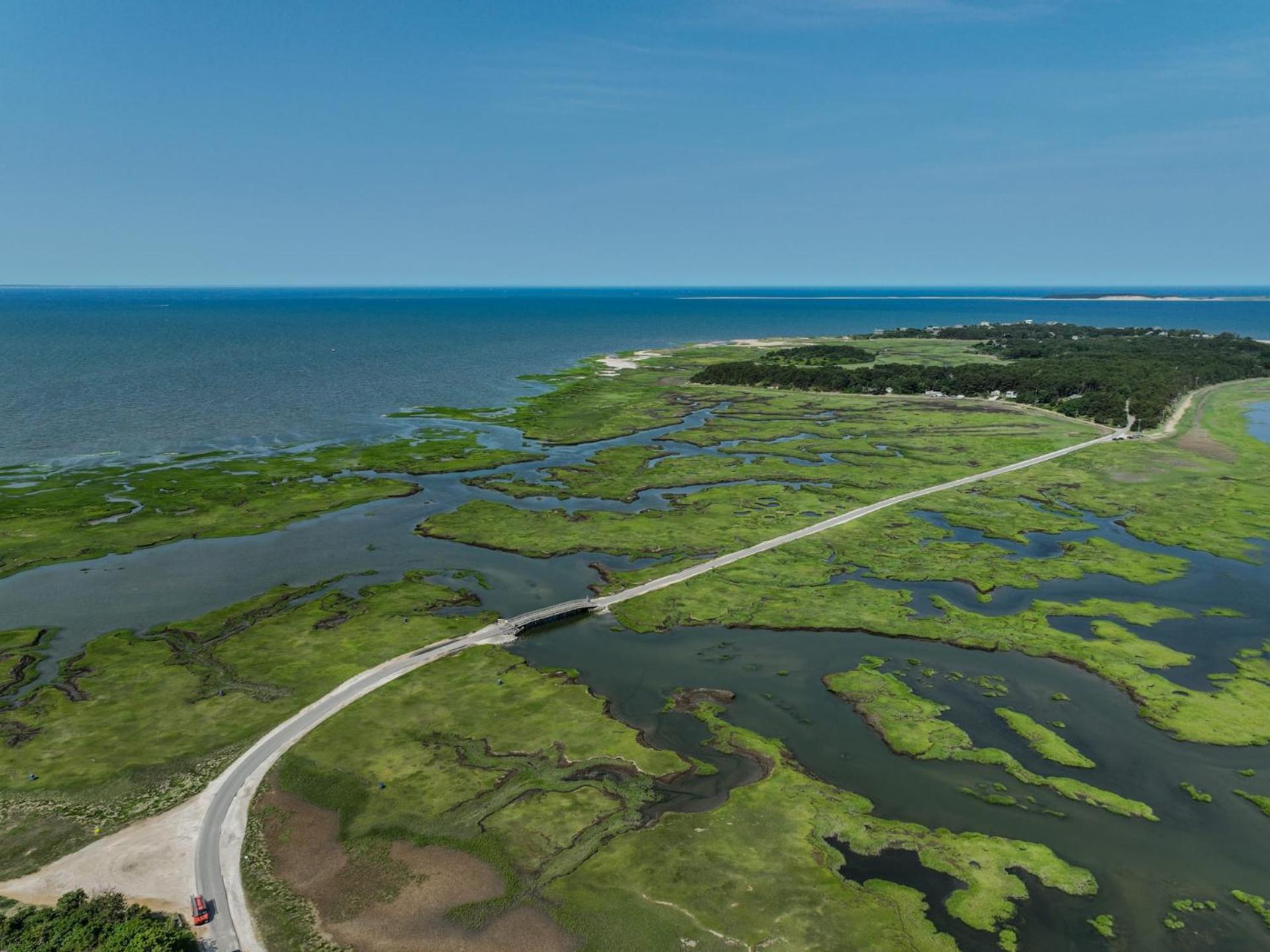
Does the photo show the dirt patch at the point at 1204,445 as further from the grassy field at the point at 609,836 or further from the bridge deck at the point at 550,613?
the grassy field at the point at 609,836

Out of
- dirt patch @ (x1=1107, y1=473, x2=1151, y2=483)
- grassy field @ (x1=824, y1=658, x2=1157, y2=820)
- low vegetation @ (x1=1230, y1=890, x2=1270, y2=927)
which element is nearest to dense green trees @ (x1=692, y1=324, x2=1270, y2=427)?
dirt patch @ (x1=1107, y1=473, x2=1151, y2=483)

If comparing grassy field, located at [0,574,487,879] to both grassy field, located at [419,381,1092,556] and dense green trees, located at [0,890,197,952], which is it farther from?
grassy field, located at [419,381,1092,556]

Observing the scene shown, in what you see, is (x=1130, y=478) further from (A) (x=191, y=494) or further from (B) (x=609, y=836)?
(A) (x=191, y=494)

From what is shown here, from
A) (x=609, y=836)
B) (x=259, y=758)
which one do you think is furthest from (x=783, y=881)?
(x=259, y=758)

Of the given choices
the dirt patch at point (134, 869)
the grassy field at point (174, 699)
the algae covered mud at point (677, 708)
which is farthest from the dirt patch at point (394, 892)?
the grassy field at point (174, 699)

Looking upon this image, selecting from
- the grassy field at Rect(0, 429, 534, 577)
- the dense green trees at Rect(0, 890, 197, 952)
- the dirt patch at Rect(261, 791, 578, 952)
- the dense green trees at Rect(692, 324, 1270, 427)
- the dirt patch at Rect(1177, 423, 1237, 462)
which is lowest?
the dirt patch at Rect(261, 791, 578, 952)

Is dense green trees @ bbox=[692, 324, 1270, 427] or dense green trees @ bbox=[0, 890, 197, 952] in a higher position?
dense green trees @ bbox=[692, 324, 1270, 427]
